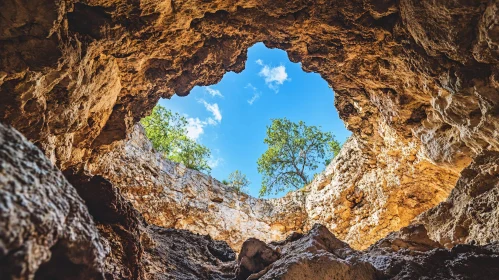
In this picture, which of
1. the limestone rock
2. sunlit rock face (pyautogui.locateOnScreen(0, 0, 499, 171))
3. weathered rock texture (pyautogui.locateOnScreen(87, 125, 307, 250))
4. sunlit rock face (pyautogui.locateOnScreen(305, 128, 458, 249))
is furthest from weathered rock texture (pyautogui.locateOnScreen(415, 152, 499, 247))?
weathered rock texture (pyautogui.locateOnScreen(87, 125, 307, 250))

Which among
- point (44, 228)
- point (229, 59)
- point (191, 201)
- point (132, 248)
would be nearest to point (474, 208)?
point (132, 248)

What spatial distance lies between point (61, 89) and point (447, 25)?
20.6 ft

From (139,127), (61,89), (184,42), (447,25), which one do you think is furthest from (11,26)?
(139,127)

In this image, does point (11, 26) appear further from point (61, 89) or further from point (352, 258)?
point (352, 258)

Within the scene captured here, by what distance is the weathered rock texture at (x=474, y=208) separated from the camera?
17.9ft

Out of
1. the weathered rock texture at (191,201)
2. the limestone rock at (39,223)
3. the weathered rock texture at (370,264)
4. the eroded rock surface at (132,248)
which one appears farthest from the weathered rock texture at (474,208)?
the weathered rock texture at (191,201)

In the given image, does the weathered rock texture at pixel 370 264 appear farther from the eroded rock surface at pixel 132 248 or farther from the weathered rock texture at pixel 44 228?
the weathered rock texture at pixel 44 228

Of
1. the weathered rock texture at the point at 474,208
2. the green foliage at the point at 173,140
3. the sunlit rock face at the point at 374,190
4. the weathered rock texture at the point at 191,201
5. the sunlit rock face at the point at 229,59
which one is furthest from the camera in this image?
the green foliage at the point at 173,140

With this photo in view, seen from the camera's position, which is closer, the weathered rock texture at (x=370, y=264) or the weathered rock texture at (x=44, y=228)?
the weathered rock texture at (x=44, y=228)

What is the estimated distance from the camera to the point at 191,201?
14.4m

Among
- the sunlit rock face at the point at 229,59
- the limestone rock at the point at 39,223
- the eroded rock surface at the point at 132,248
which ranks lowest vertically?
the limestone rock at the point at 39,223

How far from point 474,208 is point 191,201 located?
1093 cm

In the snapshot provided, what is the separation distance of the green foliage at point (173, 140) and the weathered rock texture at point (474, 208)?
1330cm

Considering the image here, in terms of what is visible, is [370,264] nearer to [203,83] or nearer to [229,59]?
[229,59]
